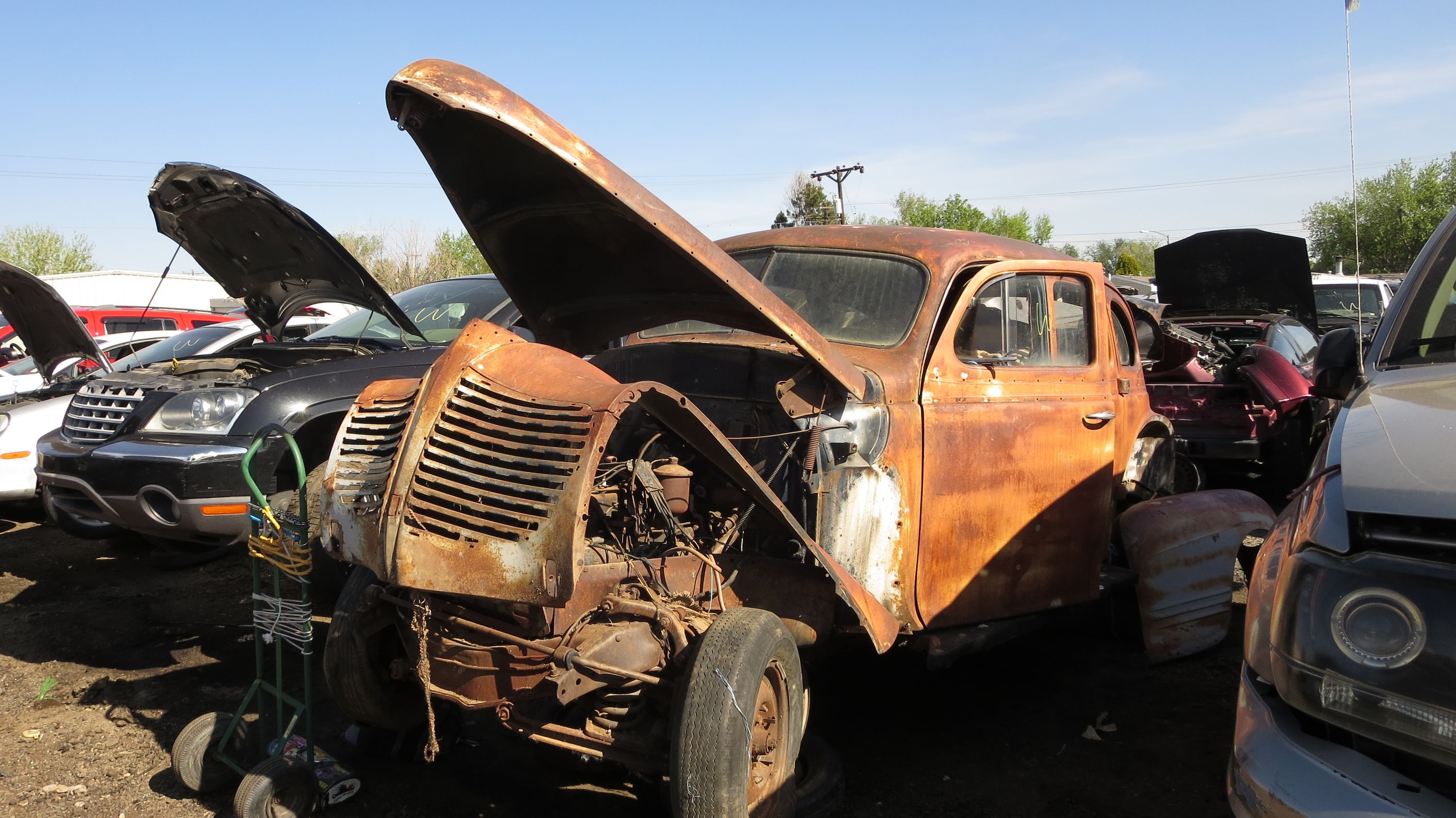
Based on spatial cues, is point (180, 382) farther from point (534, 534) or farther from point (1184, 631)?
point (1184, 631)

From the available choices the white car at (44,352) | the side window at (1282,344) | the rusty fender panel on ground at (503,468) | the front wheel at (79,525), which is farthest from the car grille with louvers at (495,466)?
the side window at (1282,344)

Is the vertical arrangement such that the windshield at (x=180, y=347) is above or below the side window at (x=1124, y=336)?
above

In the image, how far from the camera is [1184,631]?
468 cm

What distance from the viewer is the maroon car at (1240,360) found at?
7461 mm

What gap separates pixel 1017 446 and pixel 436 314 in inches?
162

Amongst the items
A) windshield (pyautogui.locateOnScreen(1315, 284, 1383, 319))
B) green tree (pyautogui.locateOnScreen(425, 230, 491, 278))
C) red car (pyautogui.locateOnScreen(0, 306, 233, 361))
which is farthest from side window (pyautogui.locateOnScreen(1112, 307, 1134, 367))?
green tree (pyautogui.locateOnScreen(425, 230, 491, 278))

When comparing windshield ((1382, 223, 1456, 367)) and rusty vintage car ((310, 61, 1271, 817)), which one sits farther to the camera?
windshield ((1382, 223, 1456, 367))

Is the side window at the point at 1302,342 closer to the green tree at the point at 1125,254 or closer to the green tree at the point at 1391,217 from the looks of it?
the green tree at the point at 1391,217

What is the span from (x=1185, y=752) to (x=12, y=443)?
26.8ft

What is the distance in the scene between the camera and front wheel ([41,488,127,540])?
5.87m

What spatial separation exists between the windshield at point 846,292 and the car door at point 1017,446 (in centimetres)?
20

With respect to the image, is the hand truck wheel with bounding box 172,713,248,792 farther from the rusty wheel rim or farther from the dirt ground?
the rusty wheel rim

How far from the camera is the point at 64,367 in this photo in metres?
9.45

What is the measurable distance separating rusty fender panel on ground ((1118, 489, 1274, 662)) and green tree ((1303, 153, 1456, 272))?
54.7ft
